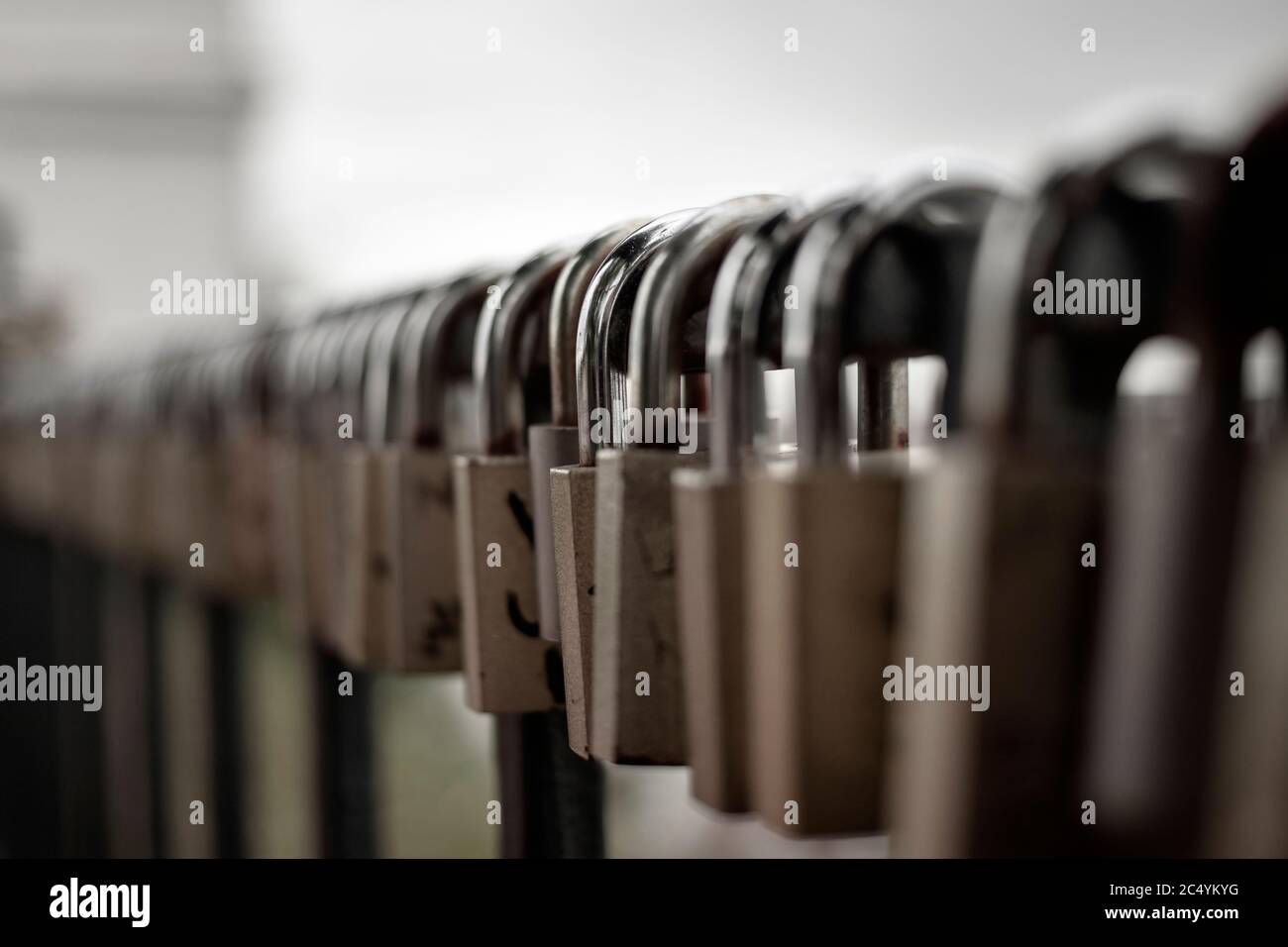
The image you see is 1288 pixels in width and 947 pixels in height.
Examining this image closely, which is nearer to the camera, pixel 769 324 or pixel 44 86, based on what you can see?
pixel 769 324

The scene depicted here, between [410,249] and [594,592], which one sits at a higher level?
[410,249]

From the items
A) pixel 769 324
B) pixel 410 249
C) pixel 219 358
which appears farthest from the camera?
pixel 410 249

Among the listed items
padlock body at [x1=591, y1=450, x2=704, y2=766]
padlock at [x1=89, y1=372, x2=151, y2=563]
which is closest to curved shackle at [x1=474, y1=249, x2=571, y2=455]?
padlock body at [x1=591, y1=450, x2=704, y2=766]

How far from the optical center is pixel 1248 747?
0.26m

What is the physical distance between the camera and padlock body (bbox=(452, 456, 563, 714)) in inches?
19.5

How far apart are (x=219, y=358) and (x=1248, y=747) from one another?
2.93ft

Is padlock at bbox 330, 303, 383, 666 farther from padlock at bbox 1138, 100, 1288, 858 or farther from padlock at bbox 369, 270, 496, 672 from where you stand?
padlock at bbox 1138, 100, 1288, 858

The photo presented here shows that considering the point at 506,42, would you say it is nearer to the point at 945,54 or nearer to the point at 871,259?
the point at 945,54

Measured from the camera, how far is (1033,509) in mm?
261

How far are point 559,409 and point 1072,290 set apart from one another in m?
0.23

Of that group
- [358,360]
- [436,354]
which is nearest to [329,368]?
[358,360]

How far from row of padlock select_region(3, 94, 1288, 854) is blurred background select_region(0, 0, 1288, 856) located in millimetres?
21

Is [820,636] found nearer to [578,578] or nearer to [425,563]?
[578,578]
